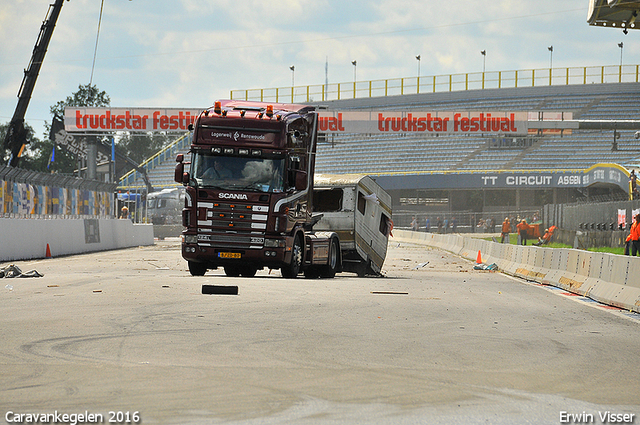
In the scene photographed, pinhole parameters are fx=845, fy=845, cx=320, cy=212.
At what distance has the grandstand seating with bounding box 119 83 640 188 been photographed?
68.4 meters

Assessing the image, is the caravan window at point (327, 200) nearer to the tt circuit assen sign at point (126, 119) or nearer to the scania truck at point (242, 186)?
the scania truck at point (242, 186)

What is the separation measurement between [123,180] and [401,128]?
36672mm

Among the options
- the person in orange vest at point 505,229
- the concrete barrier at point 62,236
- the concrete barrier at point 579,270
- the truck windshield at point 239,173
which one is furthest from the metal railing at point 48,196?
the person in orange vest at point 505,229

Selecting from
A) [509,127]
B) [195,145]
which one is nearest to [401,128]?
[509,127]

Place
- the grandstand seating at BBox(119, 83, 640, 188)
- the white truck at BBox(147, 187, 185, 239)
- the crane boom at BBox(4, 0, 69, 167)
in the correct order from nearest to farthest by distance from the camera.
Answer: the crane boom at BBox(4, 0, 69, 167) → the white truck at BBox(147, 187, 185, 239) → the grandstand seating at BBox(119, 83, 640, 188)

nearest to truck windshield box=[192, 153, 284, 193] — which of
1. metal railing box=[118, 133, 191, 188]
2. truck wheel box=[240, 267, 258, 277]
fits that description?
truck wheel box=[240, 267, 258, 277]

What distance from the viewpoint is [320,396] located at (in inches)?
246

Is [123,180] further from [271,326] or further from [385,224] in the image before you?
[271,326]

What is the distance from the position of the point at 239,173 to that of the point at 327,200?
4455 millimetres

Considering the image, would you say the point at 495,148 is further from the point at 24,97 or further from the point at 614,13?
the point at 614,13

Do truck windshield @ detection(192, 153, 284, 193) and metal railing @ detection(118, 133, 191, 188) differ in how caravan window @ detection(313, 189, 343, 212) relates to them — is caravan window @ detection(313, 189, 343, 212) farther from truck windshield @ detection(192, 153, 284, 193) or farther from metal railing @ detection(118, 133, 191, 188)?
metal railing @ detection(118, 133, 191, 188)

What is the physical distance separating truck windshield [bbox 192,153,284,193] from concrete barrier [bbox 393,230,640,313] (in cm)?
657

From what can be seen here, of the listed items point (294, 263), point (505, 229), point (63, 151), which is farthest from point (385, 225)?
point (63, 151)

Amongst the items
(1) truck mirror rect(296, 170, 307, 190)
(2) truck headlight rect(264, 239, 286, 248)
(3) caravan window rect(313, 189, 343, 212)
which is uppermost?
(1) truck mirror rect(296, 170, 307, 190)
